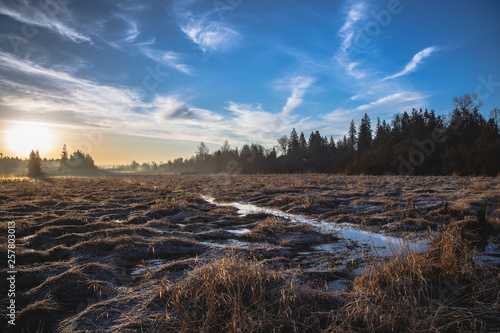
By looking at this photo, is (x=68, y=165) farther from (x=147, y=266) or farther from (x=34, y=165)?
(x=147, y=266)

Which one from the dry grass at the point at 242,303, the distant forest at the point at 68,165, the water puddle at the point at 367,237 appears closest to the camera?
the dry grass at the point at 242,303

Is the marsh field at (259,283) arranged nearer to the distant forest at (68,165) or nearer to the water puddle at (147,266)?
the water puddle at (147,266)

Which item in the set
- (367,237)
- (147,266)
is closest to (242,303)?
(147,266)

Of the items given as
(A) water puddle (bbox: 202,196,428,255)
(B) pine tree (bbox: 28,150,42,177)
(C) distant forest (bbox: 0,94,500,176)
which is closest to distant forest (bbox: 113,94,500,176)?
(C) distant forest (bbox: 0,94,500,176)

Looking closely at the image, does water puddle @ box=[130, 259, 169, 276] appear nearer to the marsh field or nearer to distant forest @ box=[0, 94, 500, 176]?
the marsh field

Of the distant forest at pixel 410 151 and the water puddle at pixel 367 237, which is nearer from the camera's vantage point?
the water puddle at pixel 367 237

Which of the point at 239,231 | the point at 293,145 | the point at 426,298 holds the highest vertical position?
the point at 293,145

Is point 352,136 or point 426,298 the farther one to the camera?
point 352,136

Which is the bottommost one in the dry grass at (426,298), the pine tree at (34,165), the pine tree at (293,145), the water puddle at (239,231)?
the water puddle at (239,231)

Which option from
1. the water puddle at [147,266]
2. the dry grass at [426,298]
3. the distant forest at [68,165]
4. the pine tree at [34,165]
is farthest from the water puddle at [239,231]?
the distant forest at [68,165]

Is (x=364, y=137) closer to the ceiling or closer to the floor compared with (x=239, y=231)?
closer to the ceiling

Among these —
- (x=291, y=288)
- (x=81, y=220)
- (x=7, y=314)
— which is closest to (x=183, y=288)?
(x=291, y=288)

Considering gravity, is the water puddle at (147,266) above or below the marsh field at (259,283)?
below

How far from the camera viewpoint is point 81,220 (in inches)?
323
